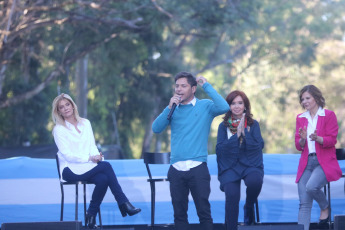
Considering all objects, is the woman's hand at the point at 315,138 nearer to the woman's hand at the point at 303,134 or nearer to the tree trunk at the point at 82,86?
the woman's hand at the point at 303,134

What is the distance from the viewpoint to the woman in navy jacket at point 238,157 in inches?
231

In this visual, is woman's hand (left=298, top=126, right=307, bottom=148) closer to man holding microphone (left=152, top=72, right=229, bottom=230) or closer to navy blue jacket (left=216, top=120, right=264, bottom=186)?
navy blue jacket (left=216, top=120, right=264, bottom=186)

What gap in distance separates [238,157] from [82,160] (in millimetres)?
1686

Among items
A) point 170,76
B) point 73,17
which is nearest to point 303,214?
point 73,17

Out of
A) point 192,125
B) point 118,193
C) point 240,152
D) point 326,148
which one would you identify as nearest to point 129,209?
point 118,193

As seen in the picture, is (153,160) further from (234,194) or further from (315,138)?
(315,138)

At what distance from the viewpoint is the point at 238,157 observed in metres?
6.00

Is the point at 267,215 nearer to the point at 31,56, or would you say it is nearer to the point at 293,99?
the point at 31,56

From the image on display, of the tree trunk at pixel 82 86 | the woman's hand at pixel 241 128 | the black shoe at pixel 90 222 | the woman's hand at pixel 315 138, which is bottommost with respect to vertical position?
the black shoe at pixel 90 222

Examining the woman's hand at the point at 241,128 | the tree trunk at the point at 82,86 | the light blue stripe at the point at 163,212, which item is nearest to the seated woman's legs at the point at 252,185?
the woman's hand at the point at 241,128

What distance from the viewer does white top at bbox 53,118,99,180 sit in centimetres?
632

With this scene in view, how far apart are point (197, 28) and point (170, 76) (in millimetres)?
3783

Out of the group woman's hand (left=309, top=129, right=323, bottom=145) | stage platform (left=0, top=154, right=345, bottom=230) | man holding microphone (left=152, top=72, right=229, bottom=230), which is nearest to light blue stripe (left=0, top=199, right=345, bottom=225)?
stage platform (left=0, top=154, right=345, bottom=230)

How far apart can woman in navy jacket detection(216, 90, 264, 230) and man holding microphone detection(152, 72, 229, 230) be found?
355 mm
